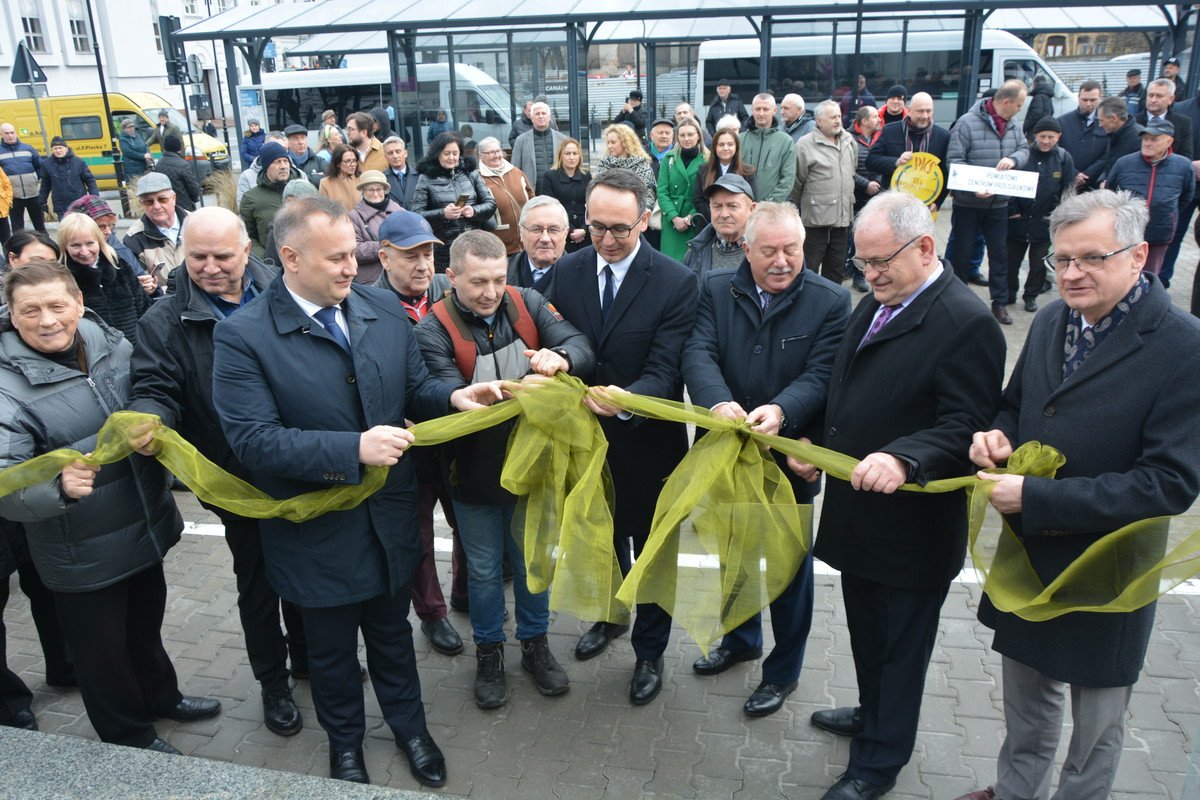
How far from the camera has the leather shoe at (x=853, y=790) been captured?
3398 millimetres

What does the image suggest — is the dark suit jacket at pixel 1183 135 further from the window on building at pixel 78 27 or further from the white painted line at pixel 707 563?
the window on building at pixel 78 27

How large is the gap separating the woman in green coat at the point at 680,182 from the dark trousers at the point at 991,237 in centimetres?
289

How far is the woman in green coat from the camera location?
29.7 feet

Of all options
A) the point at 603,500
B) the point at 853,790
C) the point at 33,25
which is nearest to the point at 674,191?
the point at 603,500

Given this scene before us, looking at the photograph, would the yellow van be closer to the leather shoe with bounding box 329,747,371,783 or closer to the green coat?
the green coat

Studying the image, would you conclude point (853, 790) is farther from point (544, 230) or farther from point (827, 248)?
point (827, 248)

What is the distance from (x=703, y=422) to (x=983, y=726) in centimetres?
185

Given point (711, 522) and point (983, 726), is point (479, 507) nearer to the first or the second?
point (711, 522)

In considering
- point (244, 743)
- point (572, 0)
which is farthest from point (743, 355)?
point (572, 0)

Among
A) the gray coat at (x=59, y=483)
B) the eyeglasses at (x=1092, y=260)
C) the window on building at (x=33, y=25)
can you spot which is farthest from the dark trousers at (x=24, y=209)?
the window on building at (x=33, y=25)

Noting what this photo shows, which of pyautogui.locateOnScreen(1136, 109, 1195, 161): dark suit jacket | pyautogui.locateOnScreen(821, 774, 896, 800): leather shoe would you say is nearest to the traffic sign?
pyautogui.locateOnScreen(1136, 109, 1195, 161): dark suit jacket

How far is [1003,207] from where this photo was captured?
31.3ft

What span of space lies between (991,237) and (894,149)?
1.56m

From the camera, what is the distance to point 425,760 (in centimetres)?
366
